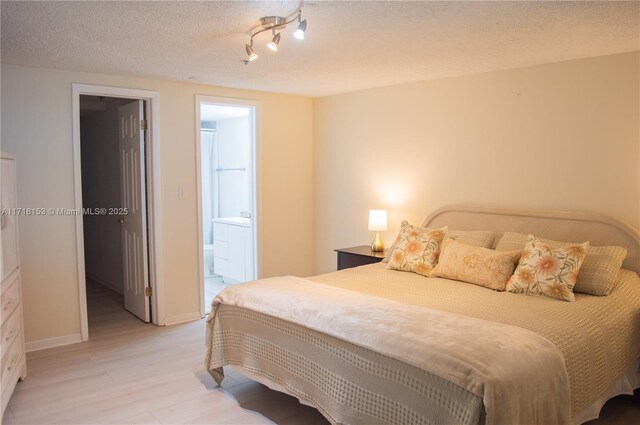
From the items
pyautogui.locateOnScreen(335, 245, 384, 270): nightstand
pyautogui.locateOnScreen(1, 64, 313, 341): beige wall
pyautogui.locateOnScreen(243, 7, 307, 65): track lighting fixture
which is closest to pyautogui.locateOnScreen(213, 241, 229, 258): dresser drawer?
pyautogui.locateOnScreen(1, 64, 313, 341): beige wall

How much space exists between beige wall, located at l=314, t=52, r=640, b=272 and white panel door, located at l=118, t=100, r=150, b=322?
1.91m

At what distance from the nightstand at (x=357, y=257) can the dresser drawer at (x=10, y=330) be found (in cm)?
264

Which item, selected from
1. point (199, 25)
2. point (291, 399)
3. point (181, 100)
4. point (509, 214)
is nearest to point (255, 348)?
point (291, 399)

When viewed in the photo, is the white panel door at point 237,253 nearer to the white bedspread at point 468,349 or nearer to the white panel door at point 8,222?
the white panel door at point 8,222

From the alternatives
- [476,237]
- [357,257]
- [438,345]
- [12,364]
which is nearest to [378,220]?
[357,257]

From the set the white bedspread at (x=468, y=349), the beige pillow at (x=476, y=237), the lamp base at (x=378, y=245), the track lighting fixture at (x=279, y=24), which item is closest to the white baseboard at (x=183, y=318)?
the lamp base at (x=378, y=245)

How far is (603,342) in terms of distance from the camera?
2568 mm

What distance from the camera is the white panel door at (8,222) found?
117 inches

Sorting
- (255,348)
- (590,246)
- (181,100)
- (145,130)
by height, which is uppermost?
(181,100)

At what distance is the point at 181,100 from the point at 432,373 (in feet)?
11.5

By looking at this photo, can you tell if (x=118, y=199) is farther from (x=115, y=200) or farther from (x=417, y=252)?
(x=417, y=252)

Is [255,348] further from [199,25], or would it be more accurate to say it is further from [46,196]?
[46,196]

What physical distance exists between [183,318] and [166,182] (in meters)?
1.27

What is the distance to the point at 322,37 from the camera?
9.78 ft
